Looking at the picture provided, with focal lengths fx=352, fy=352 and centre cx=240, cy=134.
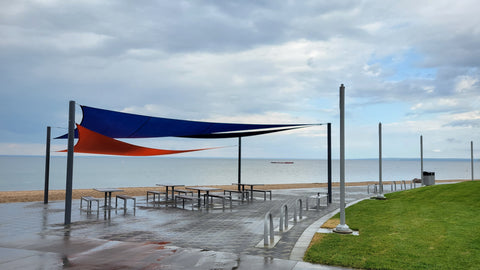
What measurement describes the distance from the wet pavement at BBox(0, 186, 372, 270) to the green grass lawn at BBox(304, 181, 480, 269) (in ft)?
2.22

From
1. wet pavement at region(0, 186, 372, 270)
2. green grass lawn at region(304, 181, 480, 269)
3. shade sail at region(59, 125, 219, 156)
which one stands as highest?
shade sail at region(59, 125, 219, 156)

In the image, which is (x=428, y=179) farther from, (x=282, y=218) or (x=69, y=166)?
(x=69, y=166)

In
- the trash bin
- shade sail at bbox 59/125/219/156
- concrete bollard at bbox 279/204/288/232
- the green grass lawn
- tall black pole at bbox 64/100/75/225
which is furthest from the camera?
the trash bin

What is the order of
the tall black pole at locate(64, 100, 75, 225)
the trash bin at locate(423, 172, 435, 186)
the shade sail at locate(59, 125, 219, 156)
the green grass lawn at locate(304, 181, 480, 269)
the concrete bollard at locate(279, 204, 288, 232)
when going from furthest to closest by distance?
1. the trash bin at locate(423, 172, 435, 186)
2. the shade sail at locate(59, 125, 219, 156)
3. the tall black pole at locate(64, 100, 75, 225)
4. the concrete bollard at locate(279, 204, 288, 232)
5. the green grass lawn at locate(304, 181, 480, 269)

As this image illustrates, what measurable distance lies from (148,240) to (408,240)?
532cm

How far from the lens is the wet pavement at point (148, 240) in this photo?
5.68 metres

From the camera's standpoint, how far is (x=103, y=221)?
9.66m

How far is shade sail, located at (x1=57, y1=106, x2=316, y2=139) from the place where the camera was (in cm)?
→ 997

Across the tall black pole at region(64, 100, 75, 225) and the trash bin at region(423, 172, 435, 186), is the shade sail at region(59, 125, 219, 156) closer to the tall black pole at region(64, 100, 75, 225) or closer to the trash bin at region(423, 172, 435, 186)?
the tall black pole at region(64, 100, 75, 225)

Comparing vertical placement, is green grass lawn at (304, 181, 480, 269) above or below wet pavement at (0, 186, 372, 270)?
above

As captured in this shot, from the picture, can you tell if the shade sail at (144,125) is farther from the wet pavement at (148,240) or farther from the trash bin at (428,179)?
the trash bin at (428,179)

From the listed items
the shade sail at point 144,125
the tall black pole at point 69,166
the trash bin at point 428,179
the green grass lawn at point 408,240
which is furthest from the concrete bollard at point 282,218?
the trash bin at point 428,179

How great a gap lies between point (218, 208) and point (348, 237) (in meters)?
6.21

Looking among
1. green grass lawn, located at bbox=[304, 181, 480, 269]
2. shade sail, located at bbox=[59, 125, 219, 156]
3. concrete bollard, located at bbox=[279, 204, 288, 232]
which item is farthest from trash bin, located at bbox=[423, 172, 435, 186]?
shade sail, located at bbox=[59, 125, 219, 156]
